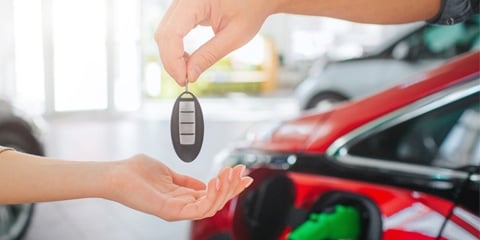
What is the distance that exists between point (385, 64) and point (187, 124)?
2809 mm

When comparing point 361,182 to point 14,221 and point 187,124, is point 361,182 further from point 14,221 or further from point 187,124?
point 14,221

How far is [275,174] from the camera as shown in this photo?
1.17 metres

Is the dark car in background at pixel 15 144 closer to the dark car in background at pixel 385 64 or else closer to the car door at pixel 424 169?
the car door at pixel 424 169

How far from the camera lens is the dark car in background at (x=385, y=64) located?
117 inches

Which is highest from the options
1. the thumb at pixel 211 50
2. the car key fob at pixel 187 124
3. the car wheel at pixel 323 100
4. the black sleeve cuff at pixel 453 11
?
the black sleeve cuff at pixel 453 11

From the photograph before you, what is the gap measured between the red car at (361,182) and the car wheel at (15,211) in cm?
63

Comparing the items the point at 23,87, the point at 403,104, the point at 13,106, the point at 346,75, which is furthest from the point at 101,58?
the point at 346,75

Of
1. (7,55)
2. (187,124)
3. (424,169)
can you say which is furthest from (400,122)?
(7,55)

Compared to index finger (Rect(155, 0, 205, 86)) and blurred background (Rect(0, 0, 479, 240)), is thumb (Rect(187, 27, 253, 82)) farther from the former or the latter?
blurred background (Rect(0, 0, 479, 240))

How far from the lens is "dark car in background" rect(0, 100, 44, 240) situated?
5.16 feet

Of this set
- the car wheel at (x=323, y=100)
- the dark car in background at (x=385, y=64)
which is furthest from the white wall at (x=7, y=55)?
the car wheel at (x=323, y=100)

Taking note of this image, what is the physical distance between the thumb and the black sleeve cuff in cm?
30

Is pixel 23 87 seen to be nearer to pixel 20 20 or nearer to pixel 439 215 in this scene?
pixel 20 20

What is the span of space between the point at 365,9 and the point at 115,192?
0.39 m
